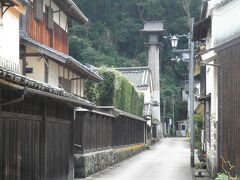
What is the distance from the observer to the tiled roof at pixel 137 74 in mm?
66938

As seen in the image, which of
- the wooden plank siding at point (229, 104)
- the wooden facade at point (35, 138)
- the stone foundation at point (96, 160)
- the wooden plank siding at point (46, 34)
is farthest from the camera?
the stone foundation at point (96, 160)

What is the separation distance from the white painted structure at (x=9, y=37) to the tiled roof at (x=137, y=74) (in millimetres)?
50596

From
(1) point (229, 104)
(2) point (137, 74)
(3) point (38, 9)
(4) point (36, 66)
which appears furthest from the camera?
(2) point (137, 74)

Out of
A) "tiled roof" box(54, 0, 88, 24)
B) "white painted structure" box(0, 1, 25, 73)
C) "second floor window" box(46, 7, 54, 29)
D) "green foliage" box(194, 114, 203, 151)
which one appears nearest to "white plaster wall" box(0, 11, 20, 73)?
"white painted structure" box(0, 1, 25, 73)

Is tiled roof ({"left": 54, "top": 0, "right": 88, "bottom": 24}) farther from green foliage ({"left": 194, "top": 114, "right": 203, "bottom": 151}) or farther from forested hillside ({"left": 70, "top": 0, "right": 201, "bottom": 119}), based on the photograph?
forested hillside ({"left": 70, "top": 0, "right": 201, "bottom": 119})

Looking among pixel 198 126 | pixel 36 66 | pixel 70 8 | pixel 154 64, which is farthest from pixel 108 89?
pixel 154 64

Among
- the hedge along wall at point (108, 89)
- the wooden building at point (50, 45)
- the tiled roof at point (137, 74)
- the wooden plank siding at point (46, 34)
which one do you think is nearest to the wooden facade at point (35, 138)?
the wooden building at point (50, 45)

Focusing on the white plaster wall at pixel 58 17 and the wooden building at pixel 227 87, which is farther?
the white plaster wall at pixel 58 17

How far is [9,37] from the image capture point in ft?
51.6

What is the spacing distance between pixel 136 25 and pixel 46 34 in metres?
65.5

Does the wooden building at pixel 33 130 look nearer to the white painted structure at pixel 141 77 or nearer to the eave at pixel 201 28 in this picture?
the eave at pixel 201 28

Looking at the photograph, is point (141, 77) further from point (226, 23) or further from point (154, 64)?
point (226, 23)

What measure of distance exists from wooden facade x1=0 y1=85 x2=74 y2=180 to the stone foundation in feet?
12.8

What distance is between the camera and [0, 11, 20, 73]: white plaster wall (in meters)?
15.0
